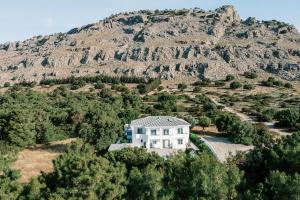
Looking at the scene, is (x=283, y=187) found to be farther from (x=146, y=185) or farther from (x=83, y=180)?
(x=83, y=180)

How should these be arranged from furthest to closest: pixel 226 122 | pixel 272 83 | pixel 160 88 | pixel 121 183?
pixel 272 83, pixel 160 88, pixel 226 122, pixel 121 183

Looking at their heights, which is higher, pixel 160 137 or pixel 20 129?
pixel 20 129

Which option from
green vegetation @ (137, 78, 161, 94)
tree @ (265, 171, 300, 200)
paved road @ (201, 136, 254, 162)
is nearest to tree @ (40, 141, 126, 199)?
tree @ (265, 171, 300, 200)

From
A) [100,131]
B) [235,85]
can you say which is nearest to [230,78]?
[235,85]

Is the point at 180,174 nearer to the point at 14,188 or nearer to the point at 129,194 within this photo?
the point at 129,194

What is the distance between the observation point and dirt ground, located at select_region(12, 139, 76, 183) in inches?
2398

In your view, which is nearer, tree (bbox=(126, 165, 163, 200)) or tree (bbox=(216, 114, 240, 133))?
tree (bbox=(126, 165, 163, 200))

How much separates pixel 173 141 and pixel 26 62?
445 feet

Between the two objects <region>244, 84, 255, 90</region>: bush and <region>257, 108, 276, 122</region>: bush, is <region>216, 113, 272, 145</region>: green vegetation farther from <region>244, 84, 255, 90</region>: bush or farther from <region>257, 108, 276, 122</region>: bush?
<region>244, 84, 255, 90</region>: bush

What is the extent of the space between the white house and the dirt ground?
13.4m

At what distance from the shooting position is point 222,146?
73500 mm

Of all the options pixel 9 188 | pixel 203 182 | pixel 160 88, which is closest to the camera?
pixel 9 188

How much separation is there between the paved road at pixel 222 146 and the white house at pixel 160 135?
485cm

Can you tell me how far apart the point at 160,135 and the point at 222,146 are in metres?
11.2
